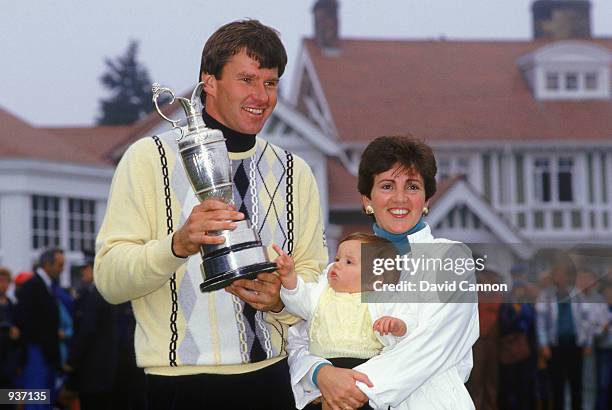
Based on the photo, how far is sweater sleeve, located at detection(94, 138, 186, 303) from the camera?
323 cm

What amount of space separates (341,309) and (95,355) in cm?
607

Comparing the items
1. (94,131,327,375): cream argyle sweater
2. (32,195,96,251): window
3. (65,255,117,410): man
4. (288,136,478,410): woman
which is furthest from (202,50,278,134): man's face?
(32,195,96,251): window

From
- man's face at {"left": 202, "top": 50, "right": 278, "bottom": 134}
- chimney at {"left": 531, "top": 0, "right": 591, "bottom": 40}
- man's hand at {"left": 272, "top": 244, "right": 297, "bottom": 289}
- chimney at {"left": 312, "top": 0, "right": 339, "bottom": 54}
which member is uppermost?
chimney at {"left": 531, "top": 0, "right": 591, "bottom": 40}

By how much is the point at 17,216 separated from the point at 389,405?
21.1 meters

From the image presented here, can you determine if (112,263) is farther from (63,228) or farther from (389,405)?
(63,228)

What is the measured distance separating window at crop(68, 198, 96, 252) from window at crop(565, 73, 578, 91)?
1502cm

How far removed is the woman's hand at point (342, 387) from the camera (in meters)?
3.16

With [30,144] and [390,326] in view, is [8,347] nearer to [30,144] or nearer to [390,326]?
[390,326]

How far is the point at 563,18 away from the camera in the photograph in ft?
120

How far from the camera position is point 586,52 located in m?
32.6

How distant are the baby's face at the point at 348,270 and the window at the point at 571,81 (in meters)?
30.6

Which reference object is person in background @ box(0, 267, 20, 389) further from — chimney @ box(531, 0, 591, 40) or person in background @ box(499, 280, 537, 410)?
chimney @ box(531, 0, 591, 40)

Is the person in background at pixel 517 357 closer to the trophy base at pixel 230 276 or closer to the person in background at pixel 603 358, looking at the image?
the person in background at pixel 603 358

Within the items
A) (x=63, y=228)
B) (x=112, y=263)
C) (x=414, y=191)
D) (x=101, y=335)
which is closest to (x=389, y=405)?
(x=414, y=191)
